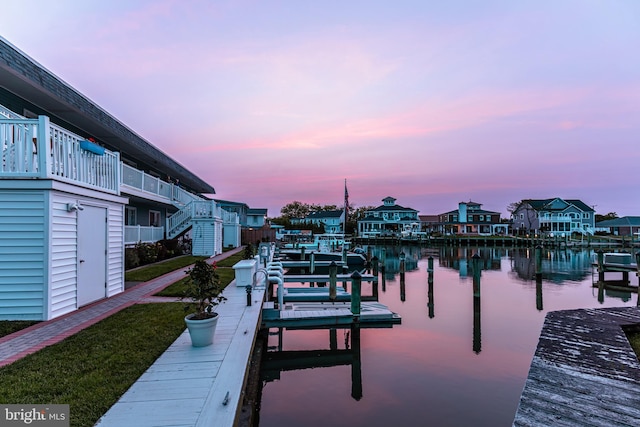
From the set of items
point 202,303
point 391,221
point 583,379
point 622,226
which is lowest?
point 583,379

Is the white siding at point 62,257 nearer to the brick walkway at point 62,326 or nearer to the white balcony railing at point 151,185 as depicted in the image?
the brick walkway at point 62,326

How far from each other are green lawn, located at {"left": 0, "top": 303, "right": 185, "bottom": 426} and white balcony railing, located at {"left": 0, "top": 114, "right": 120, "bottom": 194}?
360 cm

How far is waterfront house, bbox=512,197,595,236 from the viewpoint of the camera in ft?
229

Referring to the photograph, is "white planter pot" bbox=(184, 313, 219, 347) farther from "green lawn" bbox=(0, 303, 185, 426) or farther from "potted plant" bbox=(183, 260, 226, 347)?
"green lawn" bbox=(0, 303, 185, 426)

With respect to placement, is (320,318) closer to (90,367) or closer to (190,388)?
(190,388)

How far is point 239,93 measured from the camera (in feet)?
65.8

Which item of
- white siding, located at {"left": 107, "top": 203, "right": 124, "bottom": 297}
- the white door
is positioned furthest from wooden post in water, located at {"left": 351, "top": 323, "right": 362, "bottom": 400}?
white siding, located at {"left": 107, "top": 203, "right": 124, "bottom": 297}

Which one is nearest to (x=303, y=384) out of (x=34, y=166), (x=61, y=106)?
(x=34, y=166)

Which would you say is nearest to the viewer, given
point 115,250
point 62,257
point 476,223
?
point 62,257

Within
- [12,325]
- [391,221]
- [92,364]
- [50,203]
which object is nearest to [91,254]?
[50,203]

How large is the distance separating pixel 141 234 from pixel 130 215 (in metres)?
2.16

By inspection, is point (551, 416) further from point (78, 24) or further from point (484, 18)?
point (78, 24)

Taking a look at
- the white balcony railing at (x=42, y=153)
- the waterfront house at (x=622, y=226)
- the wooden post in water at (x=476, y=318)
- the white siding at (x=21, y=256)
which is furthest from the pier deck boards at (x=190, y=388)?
the waterfront house at (x=622, y=226)

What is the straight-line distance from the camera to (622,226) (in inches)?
3088
